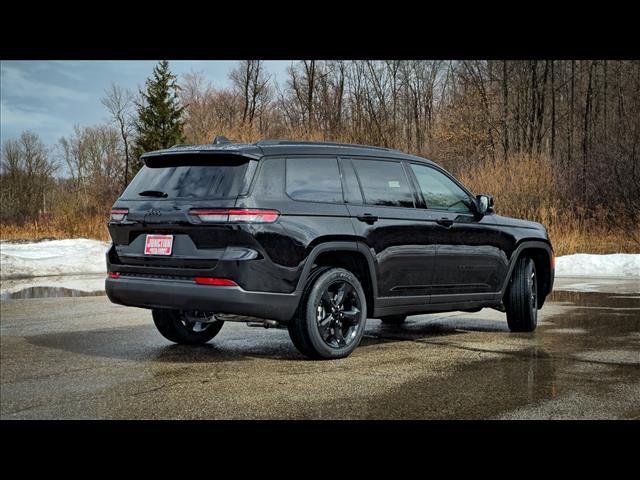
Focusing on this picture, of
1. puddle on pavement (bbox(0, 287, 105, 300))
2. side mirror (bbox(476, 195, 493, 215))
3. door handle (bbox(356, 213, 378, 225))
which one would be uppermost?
side mirror (bbox(476, 195, 493, 215))

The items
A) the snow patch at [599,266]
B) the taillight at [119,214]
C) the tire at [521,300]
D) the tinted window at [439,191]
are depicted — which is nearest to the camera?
the taillight at [119,214]

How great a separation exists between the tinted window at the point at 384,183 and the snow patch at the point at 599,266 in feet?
35.3

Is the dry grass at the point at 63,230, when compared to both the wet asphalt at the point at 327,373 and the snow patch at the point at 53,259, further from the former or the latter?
the wet asphalt at the point at 327,373

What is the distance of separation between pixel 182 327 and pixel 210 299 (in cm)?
174

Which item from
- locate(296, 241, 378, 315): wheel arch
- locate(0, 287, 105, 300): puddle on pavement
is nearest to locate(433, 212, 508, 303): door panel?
locate(296, 241, 378, 315): wheel arch

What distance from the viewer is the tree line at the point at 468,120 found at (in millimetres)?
26625

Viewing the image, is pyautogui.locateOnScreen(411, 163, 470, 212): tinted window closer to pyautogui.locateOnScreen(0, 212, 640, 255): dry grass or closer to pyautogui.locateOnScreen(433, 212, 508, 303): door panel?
pyautogui.locateOnScreen(433, 212, 508, 303): door panel

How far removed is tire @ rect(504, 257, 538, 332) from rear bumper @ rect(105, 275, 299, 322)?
10.8ft

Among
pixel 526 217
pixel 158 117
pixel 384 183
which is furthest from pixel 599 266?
pixel 158 117

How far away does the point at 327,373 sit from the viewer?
20.0 feet

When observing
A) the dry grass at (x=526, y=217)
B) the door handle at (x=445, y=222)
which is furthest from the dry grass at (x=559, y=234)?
the door handle at (x=445, y=222)

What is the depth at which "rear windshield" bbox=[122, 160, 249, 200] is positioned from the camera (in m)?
6.30
